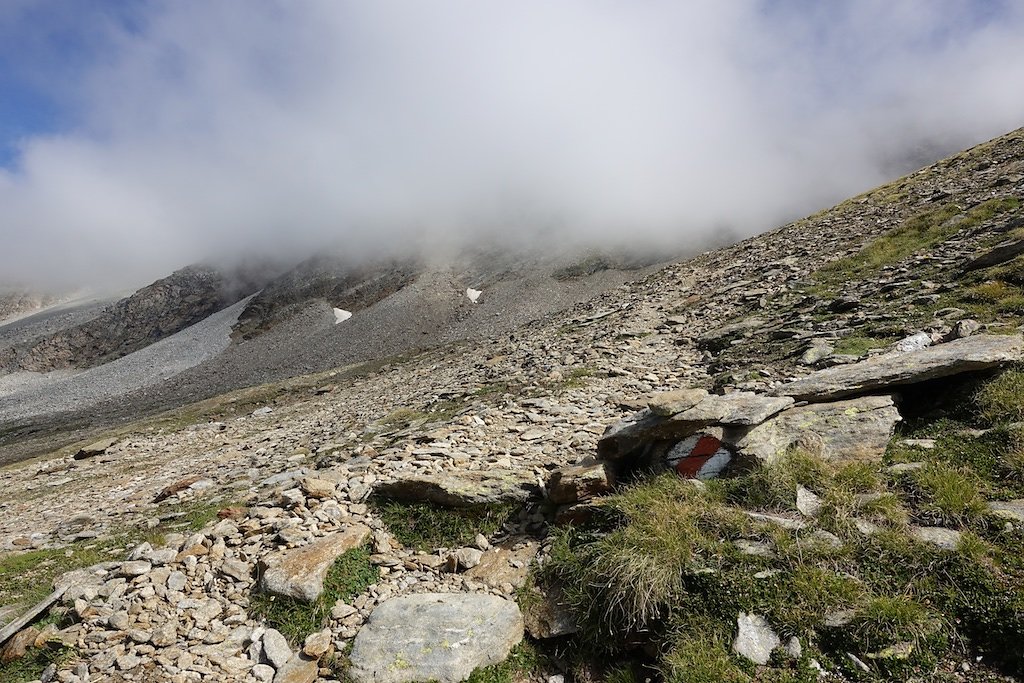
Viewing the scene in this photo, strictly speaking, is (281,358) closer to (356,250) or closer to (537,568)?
(356,250)

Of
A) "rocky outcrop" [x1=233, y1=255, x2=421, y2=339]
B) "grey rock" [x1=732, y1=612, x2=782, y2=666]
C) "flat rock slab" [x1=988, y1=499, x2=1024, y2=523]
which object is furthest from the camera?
"rocky outcrop" [x1=233, y1=255, x2=421, y2=339]

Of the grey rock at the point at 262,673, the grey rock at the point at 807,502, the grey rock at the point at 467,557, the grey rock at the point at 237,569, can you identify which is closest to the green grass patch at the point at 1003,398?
the grey rock at the point at 807,502

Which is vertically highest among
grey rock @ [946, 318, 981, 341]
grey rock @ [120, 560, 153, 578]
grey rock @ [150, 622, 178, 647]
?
grey rock @ [120, 560, 153, 578]

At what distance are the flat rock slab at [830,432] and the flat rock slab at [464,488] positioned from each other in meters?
3.31

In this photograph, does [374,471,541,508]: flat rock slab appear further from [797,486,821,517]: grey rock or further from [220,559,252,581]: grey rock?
[797,486,821,517]: grey rock

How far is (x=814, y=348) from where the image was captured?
Result: 12742 mm

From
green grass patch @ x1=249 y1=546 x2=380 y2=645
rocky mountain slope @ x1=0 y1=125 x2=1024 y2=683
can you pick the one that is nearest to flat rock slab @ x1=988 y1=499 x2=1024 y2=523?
rocky mountain slope @ x1=0 y1=125 x2=1024 y2=683

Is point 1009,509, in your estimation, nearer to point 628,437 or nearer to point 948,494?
point 948,494

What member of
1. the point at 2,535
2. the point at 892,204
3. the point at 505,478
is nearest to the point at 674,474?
the point at 505,478

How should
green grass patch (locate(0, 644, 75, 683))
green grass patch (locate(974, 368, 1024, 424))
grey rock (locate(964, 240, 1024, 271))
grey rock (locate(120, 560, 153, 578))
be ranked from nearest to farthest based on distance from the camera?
1. green grass patch (locate(0, 644, 75, 683))
2. green grass patch (locate(974, 368, 1024, 424))
3. grey rock (locate(120, 560, 153, 578))
4. grey rock (locate(964, 240, 1024, 271))

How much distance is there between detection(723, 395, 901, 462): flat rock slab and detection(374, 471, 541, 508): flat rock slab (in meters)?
3.31

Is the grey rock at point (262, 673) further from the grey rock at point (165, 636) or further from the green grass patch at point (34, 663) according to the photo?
the green grass patch at point (34, 663)

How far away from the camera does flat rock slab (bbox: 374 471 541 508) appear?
8336mm

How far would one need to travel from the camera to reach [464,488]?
8492 millimetres
